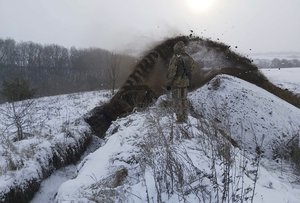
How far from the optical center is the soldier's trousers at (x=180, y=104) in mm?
8938

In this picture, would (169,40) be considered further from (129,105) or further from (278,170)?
(278,170)

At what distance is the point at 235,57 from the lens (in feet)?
49.4

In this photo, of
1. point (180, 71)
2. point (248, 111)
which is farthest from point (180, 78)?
point (248, 111)

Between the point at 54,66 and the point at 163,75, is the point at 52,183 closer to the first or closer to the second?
the point at 163,75

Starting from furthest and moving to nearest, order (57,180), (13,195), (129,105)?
(129,105) < (57,180) < (13,195)

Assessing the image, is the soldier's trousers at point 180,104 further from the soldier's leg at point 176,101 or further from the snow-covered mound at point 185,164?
the snow-covered mound at point 185,164

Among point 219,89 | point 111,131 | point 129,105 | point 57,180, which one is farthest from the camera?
point 129,105

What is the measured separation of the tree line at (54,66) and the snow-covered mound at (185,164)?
5588 cm

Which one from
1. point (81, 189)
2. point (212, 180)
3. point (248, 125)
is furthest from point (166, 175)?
point (248, 125)

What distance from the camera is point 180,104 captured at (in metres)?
9.02

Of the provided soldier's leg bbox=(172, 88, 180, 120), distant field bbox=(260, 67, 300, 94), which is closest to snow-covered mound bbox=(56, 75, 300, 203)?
soldier's leg bbox=(172, 88, 180, 120)

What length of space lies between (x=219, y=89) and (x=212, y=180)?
716 cm

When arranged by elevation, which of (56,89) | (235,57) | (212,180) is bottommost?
(56,89)

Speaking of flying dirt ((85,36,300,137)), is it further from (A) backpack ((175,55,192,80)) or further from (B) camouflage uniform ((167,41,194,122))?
(A) backpack ((175,55,192,80))
